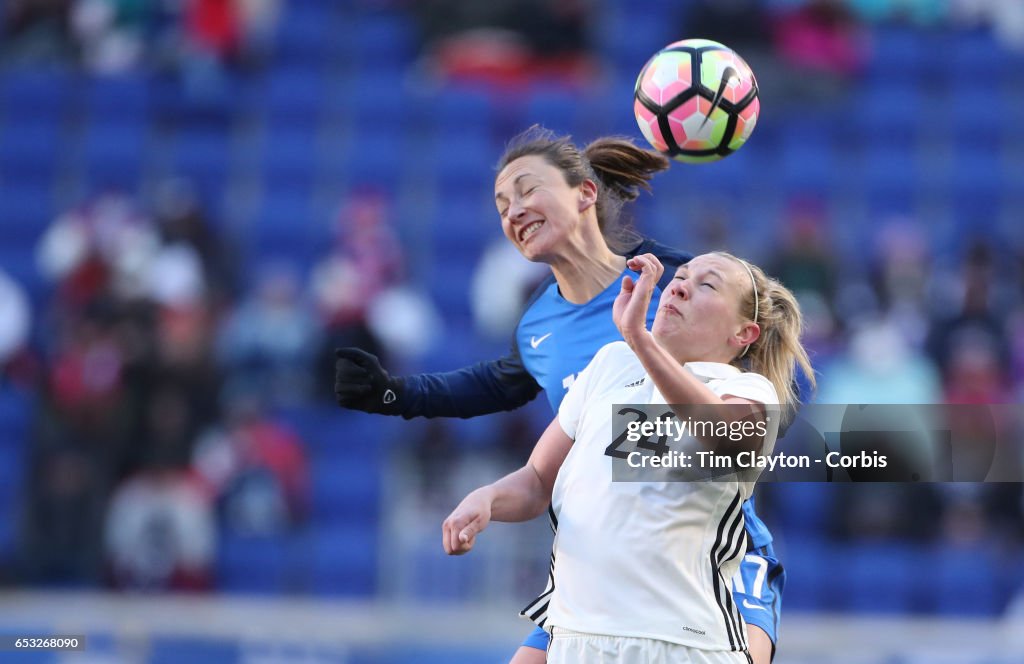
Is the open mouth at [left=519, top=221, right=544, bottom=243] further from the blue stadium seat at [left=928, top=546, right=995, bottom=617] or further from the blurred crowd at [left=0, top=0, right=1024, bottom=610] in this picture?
the blue stadium seat at [left=928, top=546, right=995, bottom=617]

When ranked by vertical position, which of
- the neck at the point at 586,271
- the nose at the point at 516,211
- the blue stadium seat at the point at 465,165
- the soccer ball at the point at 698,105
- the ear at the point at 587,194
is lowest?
the neck at the point at 586,271

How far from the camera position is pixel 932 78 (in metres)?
12.0

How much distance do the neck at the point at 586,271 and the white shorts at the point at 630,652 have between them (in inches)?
49.8

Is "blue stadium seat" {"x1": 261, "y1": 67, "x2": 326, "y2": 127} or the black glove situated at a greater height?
"blue stadium seat" {"x1": 261, "y1": 67, "x2": 326, "y2": 127}

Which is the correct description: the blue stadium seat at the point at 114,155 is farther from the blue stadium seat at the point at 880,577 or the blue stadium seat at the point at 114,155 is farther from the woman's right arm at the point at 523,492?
the woman's right arm at the point at 523,492

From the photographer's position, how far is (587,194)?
4.39m

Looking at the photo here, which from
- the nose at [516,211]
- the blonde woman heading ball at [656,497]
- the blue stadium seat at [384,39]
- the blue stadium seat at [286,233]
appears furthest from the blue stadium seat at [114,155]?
the blonde woman heading ball at [656,497]

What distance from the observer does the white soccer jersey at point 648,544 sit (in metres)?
3.24

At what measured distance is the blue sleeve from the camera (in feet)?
14.2

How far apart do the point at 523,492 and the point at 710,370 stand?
1.93 ft

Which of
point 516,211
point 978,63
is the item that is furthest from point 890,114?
point 516,211

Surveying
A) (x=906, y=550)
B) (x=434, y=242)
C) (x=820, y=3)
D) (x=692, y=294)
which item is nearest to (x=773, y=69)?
(x=820, y=3)

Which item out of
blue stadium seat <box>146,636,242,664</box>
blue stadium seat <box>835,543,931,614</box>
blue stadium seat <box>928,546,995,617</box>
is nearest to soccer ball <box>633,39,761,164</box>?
blue stadium seat <box>146,636,242,664</box>

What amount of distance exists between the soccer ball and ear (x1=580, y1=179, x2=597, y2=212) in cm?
30
